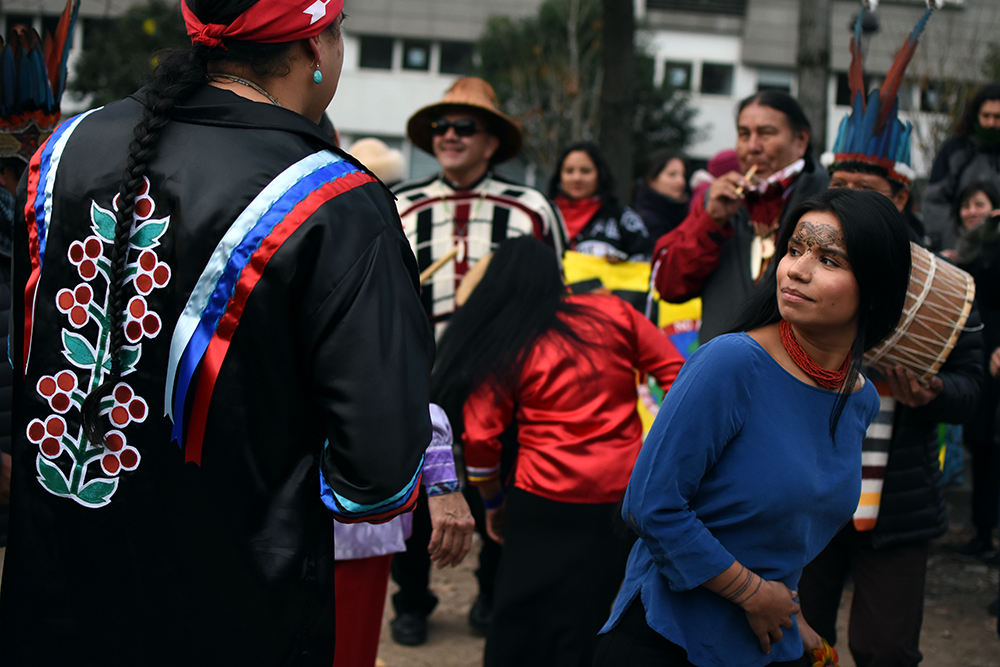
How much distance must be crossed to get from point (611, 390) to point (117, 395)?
200cm

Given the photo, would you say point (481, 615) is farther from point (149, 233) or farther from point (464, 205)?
point (149, 233)

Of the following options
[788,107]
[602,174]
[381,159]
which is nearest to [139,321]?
[788,107]

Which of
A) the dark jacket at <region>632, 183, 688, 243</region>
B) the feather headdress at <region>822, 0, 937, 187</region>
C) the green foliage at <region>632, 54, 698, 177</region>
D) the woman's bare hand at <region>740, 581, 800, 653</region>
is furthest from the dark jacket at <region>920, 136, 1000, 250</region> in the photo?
the green foliage at <region>632, 54, 698, 177</region>

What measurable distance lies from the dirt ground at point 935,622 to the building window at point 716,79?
25.7 meters

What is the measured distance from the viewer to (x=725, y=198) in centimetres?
351

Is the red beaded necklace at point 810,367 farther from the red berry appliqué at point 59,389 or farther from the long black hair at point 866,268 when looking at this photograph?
the red berry appliqué at point 59,389

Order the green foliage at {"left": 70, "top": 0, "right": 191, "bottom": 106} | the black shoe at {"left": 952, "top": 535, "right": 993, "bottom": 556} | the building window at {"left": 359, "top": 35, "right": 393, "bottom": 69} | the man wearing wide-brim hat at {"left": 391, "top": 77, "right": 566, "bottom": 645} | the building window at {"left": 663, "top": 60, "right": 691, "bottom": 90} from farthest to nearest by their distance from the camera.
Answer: the building window at {"left": 663, "top": 60, "right": 691, "bottom": 90}, the building window at {"left": 359, "top": 35, "right": 393, "bottom": 69}, the green foliage at {"left": 70, "top": 0, "right": 191, "bottom": 106}, the black shoe at {"left": 952, "top": 535, "right": 993, "bottom": 556}, the man wearing wide-brim hat at {"left": 391, "top": 77, "right": 566, "bottom": 645}

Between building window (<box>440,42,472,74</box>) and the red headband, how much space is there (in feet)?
90.4

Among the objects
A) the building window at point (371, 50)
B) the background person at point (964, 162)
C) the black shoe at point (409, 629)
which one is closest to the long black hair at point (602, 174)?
the background person at point (964, 162)

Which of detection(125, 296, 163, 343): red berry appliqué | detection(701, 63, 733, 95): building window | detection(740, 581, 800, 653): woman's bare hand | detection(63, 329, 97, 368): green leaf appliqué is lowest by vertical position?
detection(740, 581, 800, 653): woman's bare hand

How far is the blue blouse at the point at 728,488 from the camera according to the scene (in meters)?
1.93

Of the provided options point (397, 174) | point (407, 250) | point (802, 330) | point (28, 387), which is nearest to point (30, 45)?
point (28, 387)

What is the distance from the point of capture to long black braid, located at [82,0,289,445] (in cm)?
149

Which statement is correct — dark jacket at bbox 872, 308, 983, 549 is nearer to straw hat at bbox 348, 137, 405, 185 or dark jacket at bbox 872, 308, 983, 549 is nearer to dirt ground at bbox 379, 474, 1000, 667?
dirt ground at bbox 379, 474, 1000, 667
